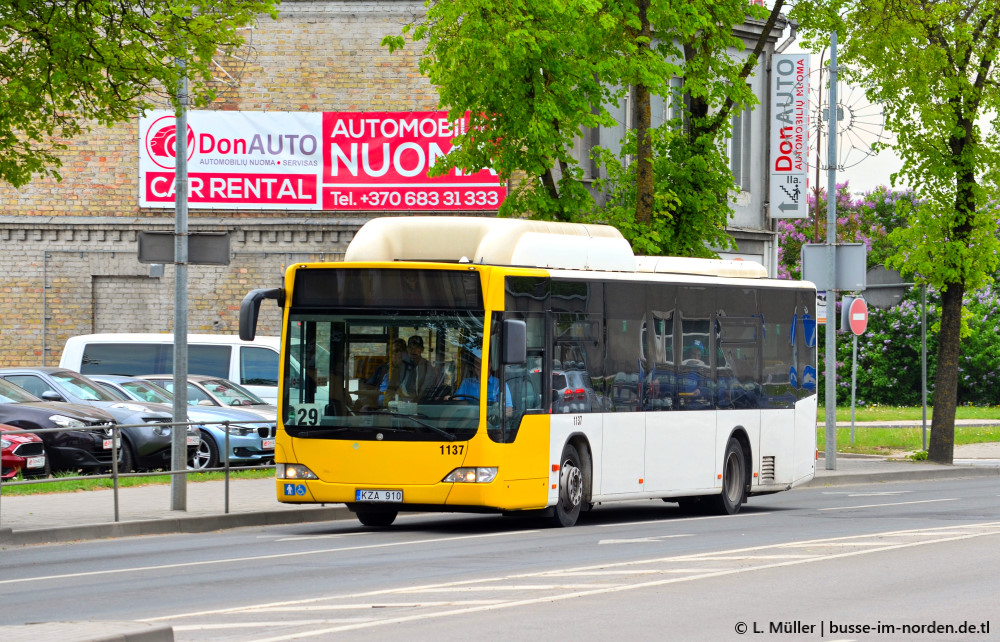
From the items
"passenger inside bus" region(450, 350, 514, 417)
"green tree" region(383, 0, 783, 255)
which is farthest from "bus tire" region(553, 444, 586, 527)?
"green tree" region(383, 0, 783, 255)

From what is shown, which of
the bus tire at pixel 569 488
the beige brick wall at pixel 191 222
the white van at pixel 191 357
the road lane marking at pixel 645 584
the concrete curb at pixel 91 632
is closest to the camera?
the concrete curb at pixel 91 632

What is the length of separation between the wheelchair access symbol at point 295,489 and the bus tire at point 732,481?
5787 millimetres

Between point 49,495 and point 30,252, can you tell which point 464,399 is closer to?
point 49,495

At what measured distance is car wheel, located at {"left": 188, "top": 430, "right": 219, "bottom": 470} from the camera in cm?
2364

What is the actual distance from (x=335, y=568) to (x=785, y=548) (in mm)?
4091

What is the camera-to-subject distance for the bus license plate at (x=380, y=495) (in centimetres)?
1579

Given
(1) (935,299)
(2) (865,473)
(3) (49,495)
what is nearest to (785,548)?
(3) (49,495)

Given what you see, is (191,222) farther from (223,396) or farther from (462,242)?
(462,242)

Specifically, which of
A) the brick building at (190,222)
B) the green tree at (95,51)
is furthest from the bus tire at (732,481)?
the brick building at (190,222)

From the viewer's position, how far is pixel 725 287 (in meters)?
19.8

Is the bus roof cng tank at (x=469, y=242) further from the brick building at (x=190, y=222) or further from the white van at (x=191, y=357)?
the brick building at (x=190, y=222)

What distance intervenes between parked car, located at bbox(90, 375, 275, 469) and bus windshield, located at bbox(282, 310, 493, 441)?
664 centimetres

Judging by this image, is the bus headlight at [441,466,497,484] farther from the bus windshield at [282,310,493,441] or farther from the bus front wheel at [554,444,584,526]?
the bus front wheel at [554,444,584,526]

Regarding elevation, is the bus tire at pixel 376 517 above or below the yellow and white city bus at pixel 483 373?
below
